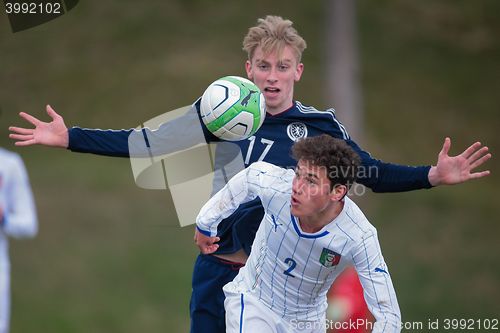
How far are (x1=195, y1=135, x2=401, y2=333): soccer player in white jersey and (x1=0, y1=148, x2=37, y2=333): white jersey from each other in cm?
233

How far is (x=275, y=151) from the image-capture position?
637 cm

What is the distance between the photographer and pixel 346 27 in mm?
14680

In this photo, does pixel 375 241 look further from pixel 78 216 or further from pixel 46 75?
pixel 46 75

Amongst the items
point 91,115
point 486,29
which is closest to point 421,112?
point 486,29

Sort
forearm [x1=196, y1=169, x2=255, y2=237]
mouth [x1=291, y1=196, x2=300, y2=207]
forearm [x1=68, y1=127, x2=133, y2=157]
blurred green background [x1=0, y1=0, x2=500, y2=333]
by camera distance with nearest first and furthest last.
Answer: mouth [x1=291, y1=196, x2=300, y2=207], forearm [x1=196, y1=169, x2=255, y2=237], forearm [x1=68, y1=127, x2=133, y2=157], blurred green background [x1=0, y1=0, x2=500, y2=333]

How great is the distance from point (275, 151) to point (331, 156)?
34.3 inches

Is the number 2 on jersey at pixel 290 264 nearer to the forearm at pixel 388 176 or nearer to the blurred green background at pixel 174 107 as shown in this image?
the forearm at pixel 388 176

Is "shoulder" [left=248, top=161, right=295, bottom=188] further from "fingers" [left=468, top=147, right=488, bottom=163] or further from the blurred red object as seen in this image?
the blurred red object

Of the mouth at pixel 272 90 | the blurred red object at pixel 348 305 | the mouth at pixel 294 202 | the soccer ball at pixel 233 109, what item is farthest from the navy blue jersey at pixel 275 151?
the blurred red object at pixel 348 305

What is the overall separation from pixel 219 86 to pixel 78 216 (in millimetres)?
9313

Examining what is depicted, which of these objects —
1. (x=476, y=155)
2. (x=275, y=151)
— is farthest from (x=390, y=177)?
(x=275, y=151)

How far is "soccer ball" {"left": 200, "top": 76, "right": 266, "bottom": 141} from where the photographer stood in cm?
596

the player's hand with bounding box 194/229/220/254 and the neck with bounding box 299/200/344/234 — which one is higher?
the neck with bounding box 299/200/344/234

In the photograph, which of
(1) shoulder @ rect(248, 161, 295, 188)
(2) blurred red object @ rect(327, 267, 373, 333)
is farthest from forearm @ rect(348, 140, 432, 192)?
(2) blurred red object @ rect(327, 267, 373, 333)
